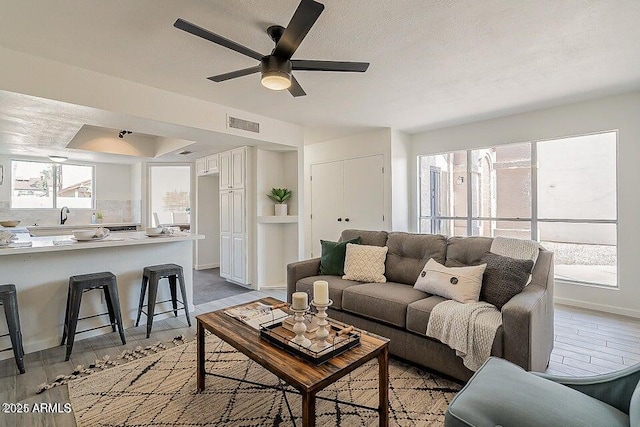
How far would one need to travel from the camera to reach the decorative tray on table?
62.3 inches

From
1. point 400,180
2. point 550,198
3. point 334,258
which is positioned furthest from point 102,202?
point 550,198

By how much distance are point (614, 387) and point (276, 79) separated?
237 centimetres

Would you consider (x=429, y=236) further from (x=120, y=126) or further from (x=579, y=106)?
(x=120, y=126)

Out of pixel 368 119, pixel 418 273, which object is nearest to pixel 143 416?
pixel 418 273

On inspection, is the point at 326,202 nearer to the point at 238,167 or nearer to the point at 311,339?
the point at 238,167

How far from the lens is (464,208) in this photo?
16.4ft

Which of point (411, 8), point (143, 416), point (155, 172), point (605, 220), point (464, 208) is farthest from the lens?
point (155, 172)

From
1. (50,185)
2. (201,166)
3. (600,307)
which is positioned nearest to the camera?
(600,307)

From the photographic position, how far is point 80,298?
270cm

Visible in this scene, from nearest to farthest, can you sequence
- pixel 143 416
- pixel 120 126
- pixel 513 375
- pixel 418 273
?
pixel 513 375 → pixel 143 416 → pixel 418 273 → pixel 120 126

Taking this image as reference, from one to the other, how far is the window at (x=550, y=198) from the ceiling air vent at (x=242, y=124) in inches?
123

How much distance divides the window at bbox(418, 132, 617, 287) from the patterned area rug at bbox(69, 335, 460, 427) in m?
3.10

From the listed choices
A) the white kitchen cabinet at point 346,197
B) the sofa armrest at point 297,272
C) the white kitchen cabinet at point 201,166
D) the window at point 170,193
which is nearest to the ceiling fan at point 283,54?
the sofa armrest at point 297,272

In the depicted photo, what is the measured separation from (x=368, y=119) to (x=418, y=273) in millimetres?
2521
